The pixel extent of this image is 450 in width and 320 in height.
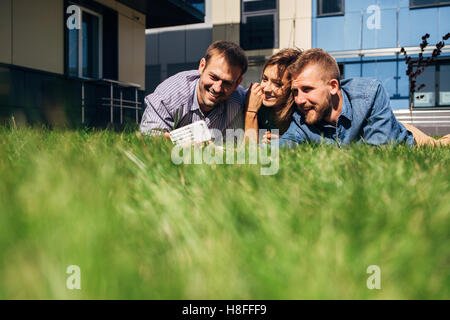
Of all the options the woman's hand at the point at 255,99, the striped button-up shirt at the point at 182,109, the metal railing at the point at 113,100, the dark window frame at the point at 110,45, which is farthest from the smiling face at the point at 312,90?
the dark window frame at the point at 110,45

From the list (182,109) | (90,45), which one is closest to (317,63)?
(182,109)

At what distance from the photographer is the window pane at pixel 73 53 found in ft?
26.3

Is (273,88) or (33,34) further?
(33,34)

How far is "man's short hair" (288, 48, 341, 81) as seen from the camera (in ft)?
9.45

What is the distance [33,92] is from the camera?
275 inches

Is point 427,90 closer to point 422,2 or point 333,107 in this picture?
point 422,2

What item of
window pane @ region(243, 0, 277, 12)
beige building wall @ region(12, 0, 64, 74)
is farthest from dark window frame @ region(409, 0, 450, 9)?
beige building wall @ region(12, 0, 64, 74)

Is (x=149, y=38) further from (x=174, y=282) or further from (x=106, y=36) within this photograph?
(x=174, y=282)

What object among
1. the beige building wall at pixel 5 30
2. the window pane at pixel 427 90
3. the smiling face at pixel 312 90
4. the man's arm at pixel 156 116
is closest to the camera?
the smiling face at pixel 312 90

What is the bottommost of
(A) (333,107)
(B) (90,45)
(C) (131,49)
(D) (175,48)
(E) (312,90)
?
(A) (333,107)

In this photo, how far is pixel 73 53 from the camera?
26.8 feet

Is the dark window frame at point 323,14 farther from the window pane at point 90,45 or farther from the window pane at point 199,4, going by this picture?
the window pane at point 90,45

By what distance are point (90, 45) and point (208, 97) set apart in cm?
709

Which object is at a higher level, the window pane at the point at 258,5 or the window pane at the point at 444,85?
the window pane at the point at 258,5
